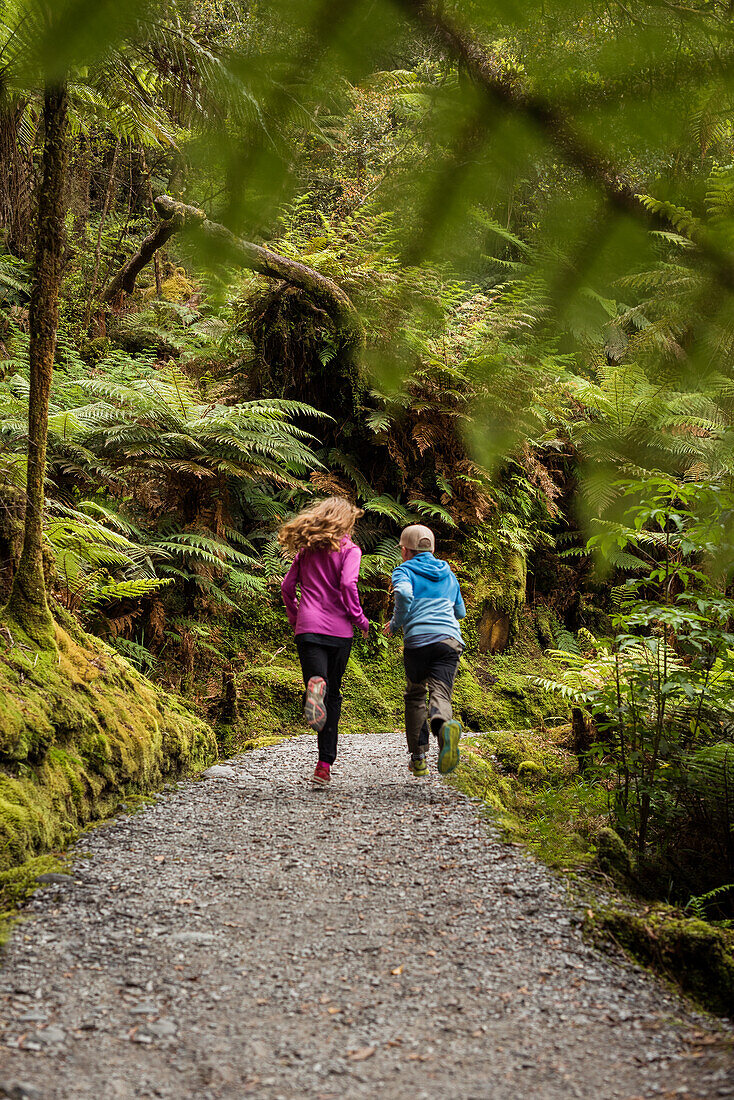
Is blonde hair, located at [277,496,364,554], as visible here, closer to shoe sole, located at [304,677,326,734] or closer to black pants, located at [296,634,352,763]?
black pants, located at [296,634,352,763]

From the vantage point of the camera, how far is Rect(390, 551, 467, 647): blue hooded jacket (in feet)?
14.8

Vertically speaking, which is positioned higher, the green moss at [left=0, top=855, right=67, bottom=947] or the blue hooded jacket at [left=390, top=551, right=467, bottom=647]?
the blue hooded jacket at [left=390, top=551, right=467, bottom=647]

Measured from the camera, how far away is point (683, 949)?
7.74 ft

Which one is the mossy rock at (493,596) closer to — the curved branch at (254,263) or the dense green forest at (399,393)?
the dense green forest at (399,393)

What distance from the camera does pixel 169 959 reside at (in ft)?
7.10

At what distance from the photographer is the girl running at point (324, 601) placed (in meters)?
4.41

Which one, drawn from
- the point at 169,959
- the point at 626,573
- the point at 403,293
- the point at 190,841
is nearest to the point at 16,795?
the point at 190,841

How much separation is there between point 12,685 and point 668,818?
353 centimetres

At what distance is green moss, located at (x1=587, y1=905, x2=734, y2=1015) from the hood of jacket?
97.2 inches

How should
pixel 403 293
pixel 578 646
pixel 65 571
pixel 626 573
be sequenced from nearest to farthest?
pixel 403 293 < pixel 65 571 < pixel 626 573 < pixel 578 646

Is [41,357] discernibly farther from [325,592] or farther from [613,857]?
[613,857]

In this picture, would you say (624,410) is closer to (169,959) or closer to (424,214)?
(424,214)

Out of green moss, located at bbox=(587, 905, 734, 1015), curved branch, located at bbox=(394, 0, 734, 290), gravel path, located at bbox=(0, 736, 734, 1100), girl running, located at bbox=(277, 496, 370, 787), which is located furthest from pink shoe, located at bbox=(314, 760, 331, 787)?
curved branch, located at bbox=(394, 0, 734, 290)

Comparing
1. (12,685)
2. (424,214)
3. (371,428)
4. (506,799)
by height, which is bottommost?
(506,799)
